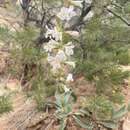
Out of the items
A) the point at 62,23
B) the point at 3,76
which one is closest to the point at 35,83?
the point at 62,23

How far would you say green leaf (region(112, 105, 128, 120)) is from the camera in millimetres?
2195

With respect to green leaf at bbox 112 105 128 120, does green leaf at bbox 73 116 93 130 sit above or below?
below

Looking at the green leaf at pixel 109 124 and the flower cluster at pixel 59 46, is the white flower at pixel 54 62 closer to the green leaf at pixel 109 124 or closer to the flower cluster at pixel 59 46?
the flower cluster at pixel 59 46

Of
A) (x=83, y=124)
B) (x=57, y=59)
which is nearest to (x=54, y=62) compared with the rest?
(x=57, y=59)

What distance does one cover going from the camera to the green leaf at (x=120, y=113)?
7.20 feet

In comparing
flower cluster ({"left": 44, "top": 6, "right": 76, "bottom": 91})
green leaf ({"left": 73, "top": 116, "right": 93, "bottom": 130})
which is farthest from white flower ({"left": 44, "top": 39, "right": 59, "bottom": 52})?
green leaf ({"left": 73, "top": 116, "right": 93, "bottom": 130})

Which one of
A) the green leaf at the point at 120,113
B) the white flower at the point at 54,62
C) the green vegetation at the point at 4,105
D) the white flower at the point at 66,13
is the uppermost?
the white flower at the point at 66,13

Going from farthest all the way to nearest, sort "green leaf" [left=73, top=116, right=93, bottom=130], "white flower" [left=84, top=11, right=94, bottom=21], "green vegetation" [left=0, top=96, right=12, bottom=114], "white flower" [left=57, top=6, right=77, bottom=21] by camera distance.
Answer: "white flower" [left=84, top=11, right=94, bottom=21] → "green leaf" [left=73, top=116, right=93, bottom=130] → "green vegetation" [left=0, top=96, right=12, bottom=114] → "white flower" [left=57, top=6, right=77, bottom=21]

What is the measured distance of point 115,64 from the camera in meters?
2.35

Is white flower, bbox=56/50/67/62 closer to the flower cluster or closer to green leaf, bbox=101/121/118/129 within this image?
the flower cluster

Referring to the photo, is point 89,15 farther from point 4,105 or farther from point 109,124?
point 4,105

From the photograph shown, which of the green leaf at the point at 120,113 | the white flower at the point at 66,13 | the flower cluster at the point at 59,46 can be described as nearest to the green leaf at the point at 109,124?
the green leaf at the point at 120,113

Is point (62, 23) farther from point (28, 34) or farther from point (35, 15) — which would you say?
point (35, 15)

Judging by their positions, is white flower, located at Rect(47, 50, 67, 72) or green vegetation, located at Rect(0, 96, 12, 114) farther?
green vegetation, located at Rect(0, 96, 12, 114)
